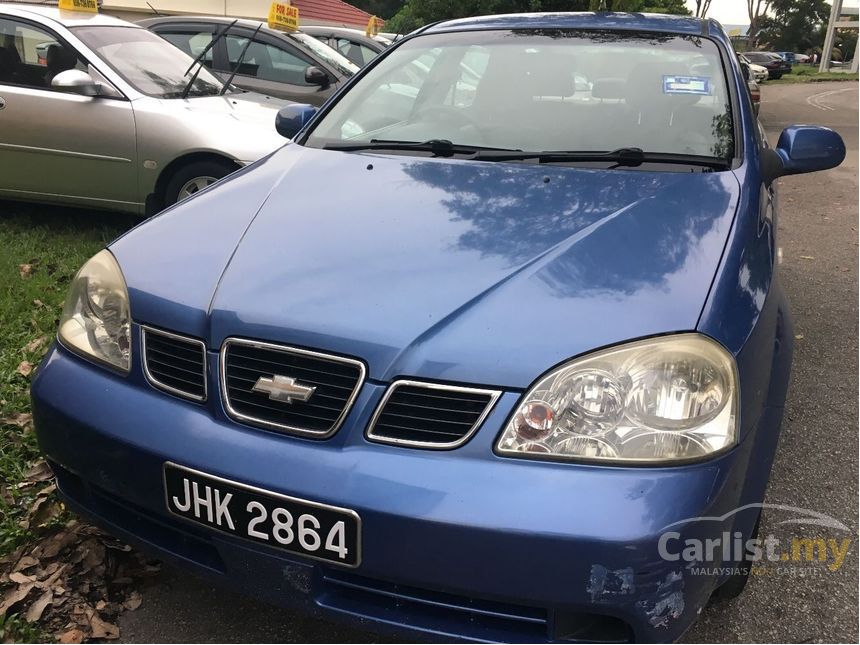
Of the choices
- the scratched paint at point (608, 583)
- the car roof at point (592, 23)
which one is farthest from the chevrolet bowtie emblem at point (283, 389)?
the car roof at point (592, 23)

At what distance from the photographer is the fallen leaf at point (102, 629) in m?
1.93

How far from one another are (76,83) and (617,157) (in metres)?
3.79

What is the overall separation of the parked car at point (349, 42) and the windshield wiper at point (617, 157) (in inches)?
293

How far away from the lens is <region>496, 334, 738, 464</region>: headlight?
1474 mm

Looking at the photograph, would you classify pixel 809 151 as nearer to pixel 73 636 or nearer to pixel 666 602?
pixel 666 602

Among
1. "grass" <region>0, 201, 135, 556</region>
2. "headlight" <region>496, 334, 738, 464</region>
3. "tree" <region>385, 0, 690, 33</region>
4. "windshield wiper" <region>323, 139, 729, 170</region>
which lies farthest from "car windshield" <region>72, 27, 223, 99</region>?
"tree" <region>385, 0, 690, 33</region>

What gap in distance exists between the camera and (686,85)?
2.65m

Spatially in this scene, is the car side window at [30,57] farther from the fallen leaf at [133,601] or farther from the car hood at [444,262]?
the fallen leaf at [133,601]

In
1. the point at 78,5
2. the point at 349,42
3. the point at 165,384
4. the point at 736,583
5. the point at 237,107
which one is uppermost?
the point at 78,5

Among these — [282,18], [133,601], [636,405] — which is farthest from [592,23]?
[282,18]

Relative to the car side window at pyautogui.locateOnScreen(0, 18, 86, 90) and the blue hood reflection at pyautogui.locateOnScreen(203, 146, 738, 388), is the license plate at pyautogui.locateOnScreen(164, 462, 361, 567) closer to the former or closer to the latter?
the blue hood reflection at pyautogui.locateOnScreen(203, 146, 738, 388)

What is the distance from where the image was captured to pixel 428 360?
1508mm

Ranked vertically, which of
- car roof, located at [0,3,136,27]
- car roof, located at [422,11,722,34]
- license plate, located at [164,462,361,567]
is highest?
car roof, located at [422,11,722,34]

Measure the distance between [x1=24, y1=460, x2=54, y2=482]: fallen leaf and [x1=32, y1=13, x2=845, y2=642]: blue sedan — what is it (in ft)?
2.17
